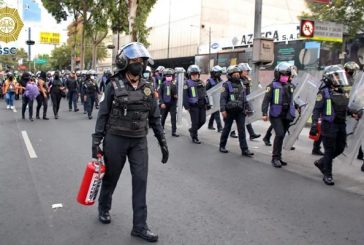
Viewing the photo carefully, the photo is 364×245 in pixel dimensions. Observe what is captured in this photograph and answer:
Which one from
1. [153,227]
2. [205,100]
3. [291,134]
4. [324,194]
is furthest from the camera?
[205,100]

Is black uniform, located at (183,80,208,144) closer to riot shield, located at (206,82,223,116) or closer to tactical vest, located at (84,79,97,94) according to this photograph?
riot shield, located at (206,82,223,116)

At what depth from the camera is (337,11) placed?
Answer: 2205 cm

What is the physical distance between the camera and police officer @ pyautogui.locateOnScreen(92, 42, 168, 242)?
14.3ft

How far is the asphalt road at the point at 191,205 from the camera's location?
15.0 feet

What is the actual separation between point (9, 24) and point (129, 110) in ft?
79.2

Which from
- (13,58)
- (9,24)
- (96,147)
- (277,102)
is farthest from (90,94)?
(13,58)

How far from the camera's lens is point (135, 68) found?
438cm

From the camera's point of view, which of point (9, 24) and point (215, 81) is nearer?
point (215, 81)

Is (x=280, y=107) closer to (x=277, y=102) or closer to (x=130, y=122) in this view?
(x=277, y=102)

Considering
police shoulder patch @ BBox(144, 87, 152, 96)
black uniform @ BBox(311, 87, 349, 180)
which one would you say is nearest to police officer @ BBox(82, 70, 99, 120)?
black uniform @ BBox(311, 87, 349, 180)

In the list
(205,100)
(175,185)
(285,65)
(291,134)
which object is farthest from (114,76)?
(205,100)

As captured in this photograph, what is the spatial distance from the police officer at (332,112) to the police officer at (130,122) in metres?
3.34

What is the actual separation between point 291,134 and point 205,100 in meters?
2.40

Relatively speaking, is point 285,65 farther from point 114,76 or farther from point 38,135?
point 38,135
